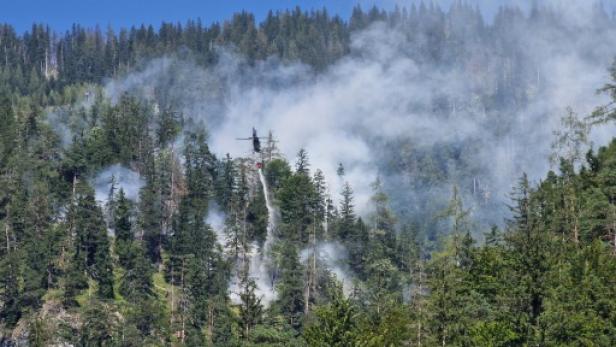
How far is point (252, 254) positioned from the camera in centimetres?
12975

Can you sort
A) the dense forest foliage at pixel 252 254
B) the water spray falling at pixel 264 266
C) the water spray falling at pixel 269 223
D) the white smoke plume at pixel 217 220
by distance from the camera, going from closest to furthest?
the dense forest foliage at pixel 252 254 < the water spray falling at pixel 264 266 < the water spray falling at pixel 269 223 < the white smoke plume at pixel 217 220

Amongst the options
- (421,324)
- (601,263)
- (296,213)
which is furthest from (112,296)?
(601,263)

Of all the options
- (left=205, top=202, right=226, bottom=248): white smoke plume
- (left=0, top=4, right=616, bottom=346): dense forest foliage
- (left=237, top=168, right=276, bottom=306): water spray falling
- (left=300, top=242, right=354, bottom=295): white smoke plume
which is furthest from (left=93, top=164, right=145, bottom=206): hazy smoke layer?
(left=300, top=242, right=354, bottom=295): white smoke plume

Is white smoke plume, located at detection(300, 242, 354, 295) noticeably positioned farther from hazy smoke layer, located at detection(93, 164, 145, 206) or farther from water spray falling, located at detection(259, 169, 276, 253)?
hazy smoke layer, located at detection(93, 164, 145, 206)

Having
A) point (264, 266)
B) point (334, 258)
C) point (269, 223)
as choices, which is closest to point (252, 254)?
point (264, 266)

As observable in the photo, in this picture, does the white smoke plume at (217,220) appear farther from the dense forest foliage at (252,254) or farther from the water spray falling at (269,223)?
the water spray falling at (269,223)

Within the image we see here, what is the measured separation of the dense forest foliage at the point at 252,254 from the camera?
4909 cm

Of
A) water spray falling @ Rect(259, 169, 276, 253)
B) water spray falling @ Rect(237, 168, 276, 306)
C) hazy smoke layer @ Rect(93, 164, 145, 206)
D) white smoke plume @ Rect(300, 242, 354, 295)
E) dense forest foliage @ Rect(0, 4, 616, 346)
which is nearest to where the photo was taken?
dense forest foliage @ Rect(0, 4, 616, 346)

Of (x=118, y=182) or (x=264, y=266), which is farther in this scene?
(x=118, y=182)

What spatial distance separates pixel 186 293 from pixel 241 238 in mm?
22224

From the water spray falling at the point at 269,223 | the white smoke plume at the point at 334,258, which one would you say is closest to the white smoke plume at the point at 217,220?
the water spray falling at the point at 269,223

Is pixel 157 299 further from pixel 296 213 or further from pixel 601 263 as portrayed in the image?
pixel 601 263

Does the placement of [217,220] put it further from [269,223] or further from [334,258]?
[334,258]

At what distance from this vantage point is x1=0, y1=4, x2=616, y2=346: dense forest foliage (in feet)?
161
